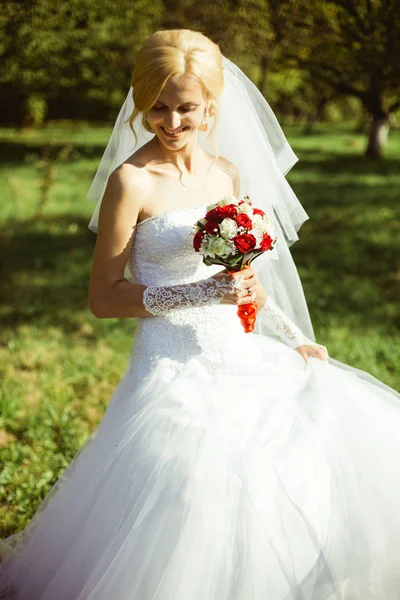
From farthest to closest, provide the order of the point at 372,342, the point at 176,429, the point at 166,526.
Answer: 1. the point at 372,342
2. the point at 176,429
3. the point at 166,526

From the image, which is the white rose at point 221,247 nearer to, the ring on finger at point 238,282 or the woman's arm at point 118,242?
the ring on finger at point 238,282

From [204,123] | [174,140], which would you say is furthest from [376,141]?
[174,140]

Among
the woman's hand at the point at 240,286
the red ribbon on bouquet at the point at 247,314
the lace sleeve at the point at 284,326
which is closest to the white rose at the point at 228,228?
the woman's hand at the point at 240,286

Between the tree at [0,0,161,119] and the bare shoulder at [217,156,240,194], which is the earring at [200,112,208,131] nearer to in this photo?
the bare shoulder at [217,156,240,194]

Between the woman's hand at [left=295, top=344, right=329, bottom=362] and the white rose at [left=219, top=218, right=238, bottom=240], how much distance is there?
39.2 inches

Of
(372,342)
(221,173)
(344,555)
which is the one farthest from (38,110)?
(344,555)

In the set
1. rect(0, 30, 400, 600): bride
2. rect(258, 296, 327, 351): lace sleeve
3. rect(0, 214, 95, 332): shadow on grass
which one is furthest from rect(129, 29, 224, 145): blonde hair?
rect(0, 214, 95, 332): shadow on grass

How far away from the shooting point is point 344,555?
9.01 feet

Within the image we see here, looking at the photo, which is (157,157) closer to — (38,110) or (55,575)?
(55,575)

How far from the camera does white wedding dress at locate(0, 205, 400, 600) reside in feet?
8.80

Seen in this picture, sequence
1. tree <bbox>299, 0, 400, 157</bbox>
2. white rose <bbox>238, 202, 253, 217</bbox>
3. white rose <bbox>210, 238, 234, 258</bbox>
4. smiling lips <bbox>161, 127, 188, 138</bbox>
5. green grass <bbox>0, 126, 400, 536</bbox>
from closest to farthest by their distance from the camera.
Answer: white rose <bbox>210, 238, 234, 258</bbox> → white rose <bbox>238, 202, 253, 217</bbox> → smiling lips <bbox>161, 127, 188, 138</bbox> → tree <bbox>299, 0, 400, 157</bbox> → green grass <bbox>0, 126, 400, 536</bbox>

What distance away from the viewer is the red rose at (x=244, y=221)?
2889 millimetres

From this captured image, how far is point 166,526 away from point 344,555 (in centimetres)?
75

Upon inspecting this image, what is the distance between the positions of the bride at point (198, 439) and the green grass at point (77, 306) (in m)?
1.66
